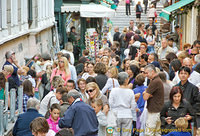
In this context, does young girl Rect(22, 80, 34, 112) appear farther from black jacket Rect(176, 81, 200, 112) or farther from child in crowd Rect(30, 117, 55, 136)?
child in crowd Rect(30, 117, 55, 136)

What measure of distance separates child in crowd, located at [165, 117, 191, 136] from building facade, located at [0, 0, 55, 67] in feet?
24.0

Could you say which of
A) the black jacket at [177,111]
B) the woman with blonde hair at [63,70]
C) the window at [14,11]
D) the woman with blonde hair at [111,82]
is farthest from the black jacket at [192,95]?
the window at [14,11]

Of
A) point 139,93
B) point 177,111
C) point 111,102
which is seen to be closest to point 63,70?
point 139,93

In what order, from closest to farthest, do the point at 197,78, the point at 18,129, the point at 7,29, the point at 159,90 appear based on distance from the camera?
the point at 18,129 < the point at 159,90 < the point at 197,78 < the point at 7,29

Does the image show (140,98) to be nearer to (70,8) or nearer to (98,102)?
(98,102)

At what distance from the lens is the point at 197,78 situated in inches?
470

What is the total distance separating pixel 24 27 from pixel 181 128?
13.3 meters

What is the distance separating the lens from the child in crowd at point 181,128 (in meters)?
9.16

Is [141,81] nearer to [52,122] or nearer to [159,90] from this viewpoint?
[159,90]

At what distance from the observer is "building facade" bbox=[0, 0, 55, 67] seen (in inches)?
669

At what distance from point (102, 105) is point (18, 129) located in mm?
1945

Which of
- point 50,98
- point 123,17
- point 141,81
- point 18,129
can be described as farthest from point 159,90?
point 123,17

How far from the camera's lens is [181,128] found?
9.32m

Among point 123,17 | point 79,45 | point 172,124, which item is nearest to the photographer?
point 172,124
